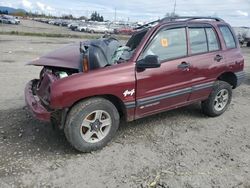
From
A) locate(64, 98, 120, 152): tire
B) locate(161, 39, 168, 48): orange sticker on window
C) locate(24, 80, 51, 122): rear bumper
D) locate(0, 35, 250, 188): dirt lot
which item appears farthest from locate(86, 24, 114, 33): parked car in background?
locate(64, 98, 120, 152): tire

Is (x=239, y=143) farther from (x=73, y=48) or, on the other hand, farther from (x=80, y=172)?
(x=73, y=48)

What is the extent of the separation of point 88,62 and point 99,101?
1.89 ft

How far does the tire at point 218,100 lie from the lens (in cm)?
582

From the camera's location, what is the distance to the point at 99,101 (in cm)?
431

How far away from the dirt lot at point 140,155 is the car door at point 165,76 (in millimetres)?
518

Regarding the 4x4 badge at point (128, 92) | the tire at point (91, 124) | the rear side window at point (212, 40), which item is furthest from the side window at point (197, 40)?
the tire at point (91, 124)

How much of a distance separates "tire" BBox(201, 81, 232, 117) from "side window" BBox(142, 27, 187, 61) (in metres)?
1.12

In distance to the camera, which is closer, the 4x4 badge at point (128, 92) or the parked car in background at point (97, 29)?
the 4x4 badge at point (128, 92)

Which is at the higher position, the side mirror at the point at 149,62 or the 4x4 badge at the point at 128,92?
the side mirror at the point at 149,62

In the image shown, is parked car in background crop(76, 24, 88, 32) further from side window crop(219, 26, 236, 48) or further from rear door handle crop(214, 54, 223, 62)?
rear door handle crop(214, 54, 223, 62)

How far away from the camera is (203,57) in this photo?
541 cm

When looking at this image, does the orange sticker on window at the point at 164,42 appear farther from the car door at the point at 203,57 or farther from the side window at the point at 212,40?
the side window at the point at 212,40

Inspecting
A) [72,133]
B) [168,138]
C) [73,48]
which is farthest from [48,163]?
[73,48]

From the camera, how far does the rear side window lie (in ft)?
18.5
